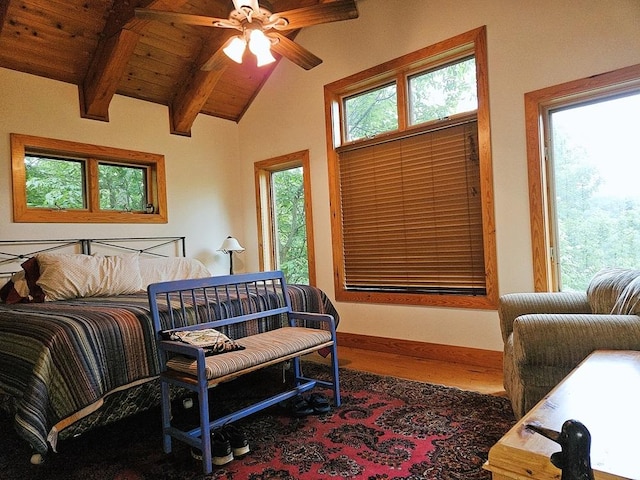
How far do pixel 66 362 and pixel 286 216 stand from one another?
325cm

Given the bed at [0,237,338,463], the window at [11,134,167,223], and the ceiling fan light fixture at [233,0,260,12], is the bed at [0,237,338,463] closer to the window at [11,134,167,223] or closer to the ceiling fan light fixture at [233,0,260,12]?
the window at [11,134,167,223]

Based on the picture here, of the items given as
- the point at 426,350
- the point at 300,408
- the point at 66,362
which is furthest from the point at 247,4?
the point at 426,350

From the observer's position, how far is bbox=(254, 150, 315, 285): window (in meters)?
4.45

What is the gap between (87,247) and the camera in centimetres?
385

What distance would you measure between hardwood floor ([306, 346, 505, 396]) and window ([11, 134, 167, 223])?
2.40 meters

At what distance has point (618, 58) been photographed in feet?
8.61

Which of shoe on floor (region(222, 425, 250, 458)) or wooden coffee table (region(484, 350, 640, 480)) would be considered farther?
shoe on floor (region(222, 425, 250, 458))

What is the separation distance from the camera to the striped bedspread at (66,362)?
1771mm

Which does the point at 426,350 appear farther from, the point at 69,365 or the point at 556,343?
the point at 69,365

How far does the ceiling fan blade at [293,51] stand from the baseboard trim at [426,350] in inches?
95.7

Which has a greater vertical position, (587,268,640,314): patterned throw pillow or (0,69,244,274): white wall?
(0,69,244,274): white wall

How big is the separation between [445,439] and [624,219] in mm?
1904

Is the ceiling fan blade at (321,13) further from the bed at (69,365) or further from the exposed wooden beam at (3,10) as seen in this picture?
the exposed wooden beam at (3,10)

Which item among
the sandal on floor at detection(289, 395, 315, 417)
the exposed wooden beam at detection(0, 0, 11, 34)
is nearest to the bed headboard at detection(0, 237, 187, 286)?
the exposed wooden beam at detection(0, 0, 11, 34)
